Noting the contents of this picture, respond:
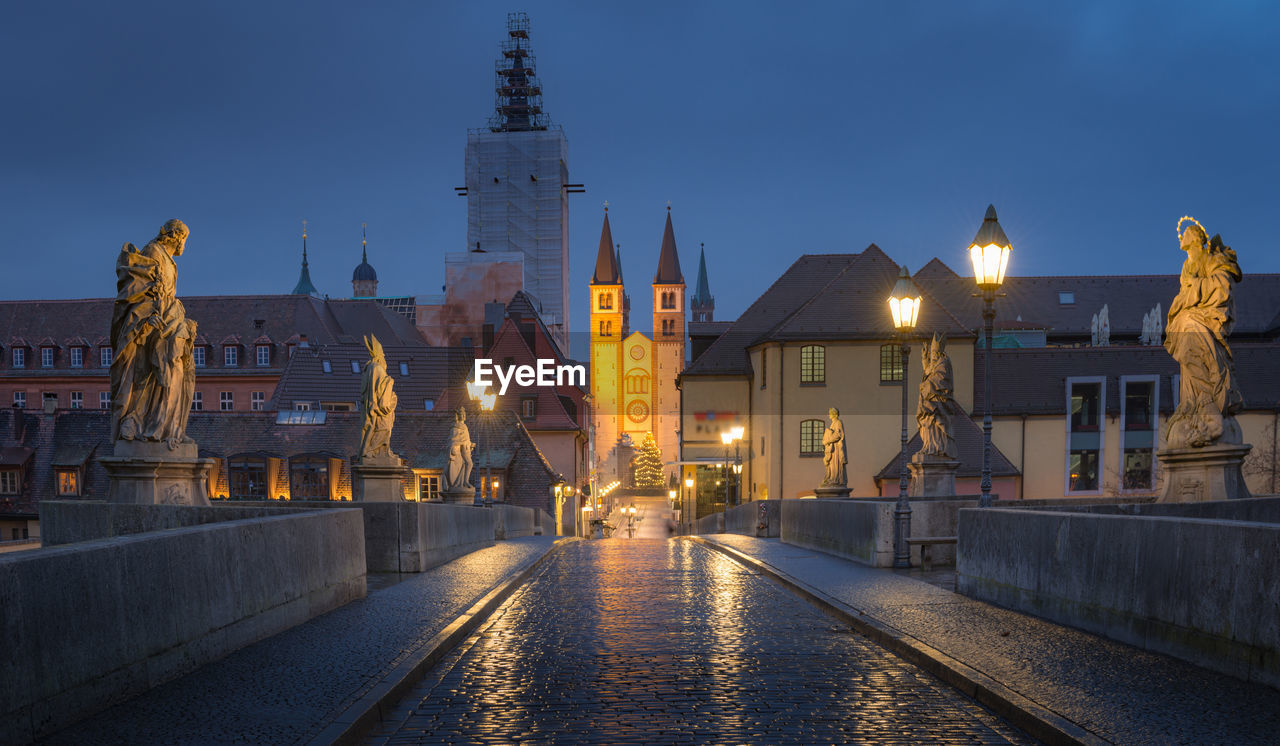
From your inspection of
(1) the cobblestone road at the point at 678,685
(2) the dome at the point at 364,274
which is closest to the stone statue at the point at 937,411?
(1) the cobblestone road at the point at 678,685

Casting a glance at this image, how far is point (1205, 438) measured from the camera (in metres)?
13.9

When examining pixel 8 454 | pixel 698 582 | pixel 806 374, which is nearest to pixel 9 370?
pixel 8 454

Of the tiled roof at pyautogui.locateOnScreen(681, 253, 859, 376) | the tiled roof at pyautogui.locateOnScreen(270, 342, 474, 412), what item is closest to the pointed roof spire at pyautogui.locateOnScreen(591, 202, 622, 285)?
the tiled roof at pyautogui.locateOnScreen(270, 342, 474, 412)

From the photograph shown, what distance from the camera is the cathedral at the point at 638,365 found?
164 metres

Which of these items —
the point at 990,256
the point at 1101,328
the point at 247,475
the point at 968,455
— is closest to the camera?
the point at 990,256

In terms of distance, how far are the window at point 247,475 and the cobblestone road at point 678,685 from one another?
4627 centimetres

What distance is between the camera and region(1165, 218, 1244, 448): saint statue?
1386 cm

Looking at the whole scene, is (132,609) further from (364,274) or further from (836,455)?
(364,274)

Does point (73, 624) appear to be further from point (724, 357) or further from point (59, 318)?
point (59, 318)

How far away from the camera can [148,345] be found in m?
13.3

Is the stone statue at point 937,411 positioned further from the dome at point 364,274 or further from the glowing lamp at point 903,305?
the dome at point 364,274

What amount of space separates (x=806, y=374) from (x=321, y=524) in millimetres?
40885

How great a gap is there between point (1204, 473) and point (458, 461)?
18809 mm

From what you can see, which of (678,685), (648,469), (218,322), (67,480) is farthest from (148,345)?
(648,469)
